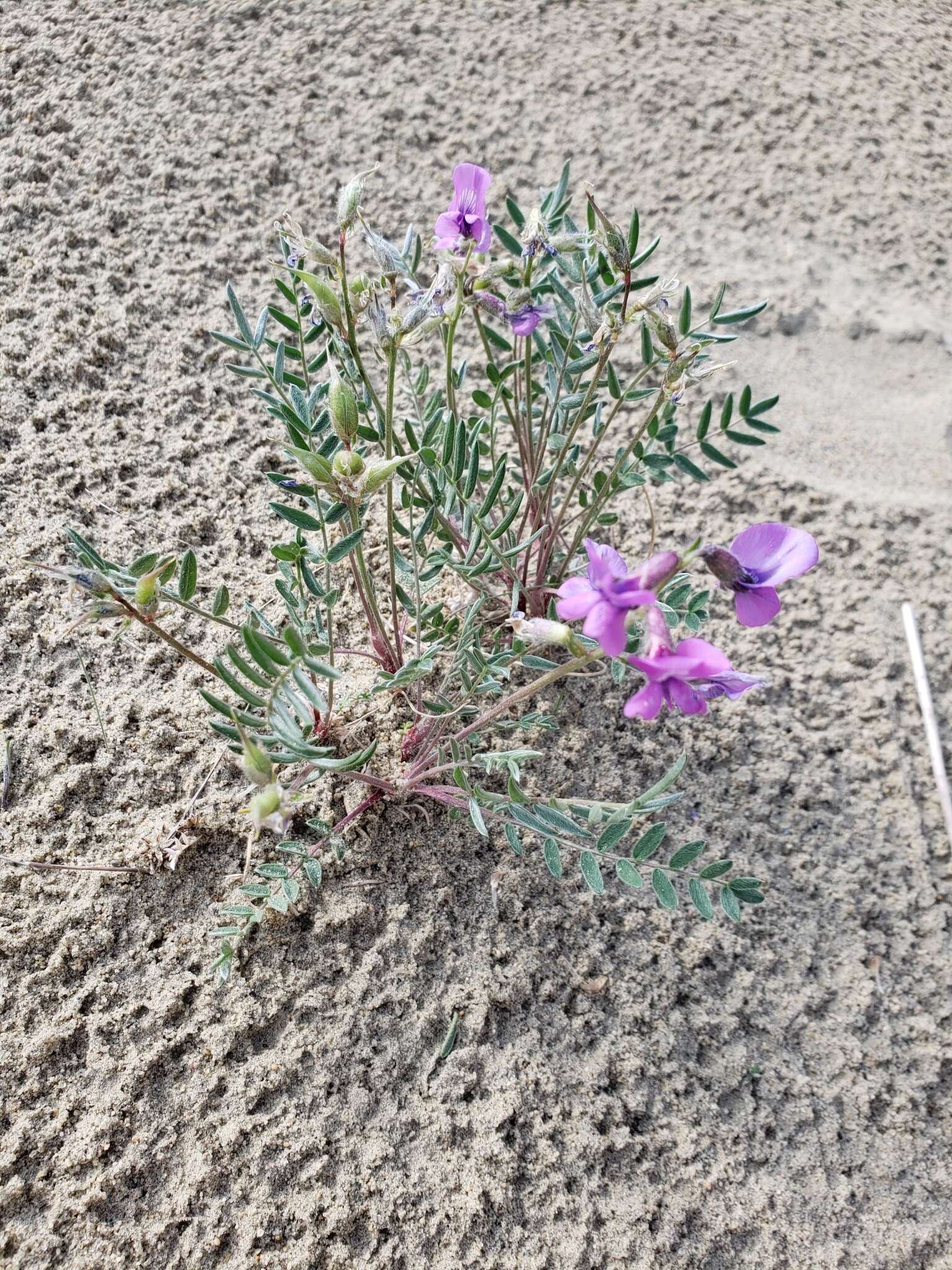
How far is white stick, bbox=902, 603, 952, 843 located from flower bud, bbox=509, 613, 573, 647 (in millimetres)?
1139

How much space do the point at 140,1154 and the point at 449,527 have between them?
1.00 metres

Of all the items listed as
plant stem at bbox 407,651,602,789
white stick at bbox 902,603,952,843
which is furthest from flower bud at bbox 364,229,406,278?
white stick at bbox 902,603,952,843

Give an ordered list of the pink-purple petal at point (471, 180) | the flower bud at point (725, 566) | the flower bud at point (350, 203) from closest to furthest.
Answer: the flower bud at point (725, 566), the flower bud at point (350, 203), the pink-purple petal at point (471, 180)

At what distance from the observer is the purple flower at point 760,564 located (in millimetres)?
1043

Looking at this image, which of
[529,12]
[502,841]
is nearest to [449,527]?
[502,841]

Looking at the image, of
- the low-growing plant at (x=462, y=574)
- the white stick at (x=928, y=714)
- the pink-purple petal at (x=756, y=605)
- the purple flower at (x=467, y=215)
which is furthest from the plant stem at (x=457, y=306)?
the white stick at (x=928, y=714)

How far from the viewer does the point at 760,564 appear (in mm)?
1089

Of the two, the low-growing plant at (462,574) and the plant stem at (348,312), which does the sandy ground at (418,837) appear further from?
the plant stem at (348,312)

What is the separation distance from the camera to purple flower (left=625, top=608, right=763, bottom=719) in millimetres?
926

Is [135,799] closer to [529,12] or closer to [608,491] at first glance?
[608,491]

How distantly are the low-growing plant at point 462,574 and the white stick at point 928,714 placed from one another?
514mm

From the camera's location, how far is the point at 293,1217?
1.27 meters

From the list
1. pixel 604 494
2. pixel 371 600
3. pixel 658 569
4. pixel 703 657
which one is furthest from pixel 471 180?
pixel 703 657

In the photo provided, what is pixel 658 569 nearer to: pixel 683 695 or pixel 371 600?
pixel 683 695
